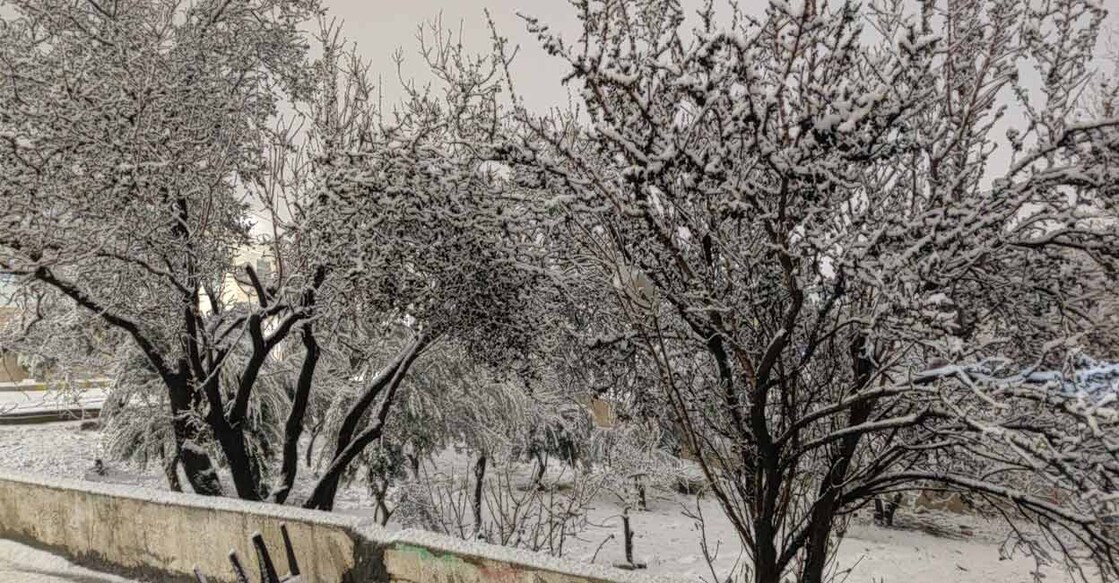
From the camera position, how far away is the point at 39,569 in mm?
7355

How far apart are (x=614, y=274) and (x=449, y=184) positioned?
199cm

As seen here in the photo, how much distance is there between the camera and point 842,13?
520cm

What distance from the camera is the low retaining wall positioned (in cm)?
492

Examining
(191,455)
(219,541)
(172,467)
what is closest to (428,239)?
(219,541)

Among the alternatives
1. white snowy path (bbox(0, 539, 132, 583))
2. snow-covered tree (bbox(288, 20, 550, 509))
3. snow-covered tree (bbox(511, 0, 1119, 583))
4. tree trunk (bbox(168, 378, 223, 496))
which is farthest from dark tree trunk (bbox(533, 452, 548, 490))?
white snowy path (bbox(0, 539, 132, 583))

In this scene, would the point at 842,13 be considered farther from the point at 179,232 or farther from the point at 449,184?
the point at 179,232

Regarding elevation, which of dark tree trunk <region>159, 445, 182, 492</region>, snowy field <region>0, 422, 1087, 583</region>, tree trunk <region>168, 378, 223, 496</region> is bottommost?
snowy field <region>0, 422, 1087, 583</region>

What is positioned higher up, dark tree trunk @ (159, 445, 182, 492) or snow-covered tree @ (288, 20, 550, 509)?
snow-covered tree @ (288, 20, 550, 509)

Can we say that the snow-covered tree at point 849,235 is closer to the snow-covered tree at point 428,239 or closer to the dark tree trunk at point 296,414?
the snow-covered tree at point 428,239

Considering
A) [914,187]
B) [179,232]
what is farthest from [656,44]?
[179,232]

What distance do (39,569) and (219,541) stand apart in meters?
2.47

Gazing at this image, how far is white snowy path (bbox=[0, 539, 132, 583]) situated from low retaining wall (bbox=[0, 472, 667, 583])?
0.09m

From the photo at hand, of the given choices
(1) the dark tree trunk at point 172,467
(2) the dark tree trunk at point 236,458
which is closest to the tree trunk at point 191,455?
(2) the dark tree trunk at point 236,458

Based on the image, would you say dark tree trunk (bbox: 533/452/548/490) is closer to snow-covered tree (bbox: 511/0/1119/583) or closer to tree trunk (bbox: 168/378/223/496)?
snow-covered tree (bbox: 511/0/1119/583)
